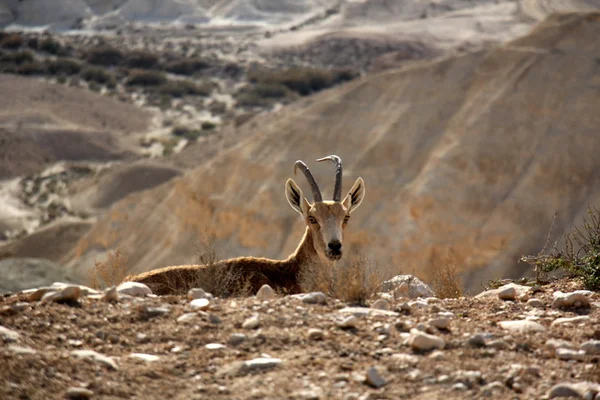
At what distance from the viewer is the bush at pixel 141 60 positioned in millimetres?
75750

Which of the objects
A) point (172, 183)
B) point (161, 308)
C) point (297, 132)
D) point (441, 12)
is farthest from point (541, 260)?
point (441, 12)

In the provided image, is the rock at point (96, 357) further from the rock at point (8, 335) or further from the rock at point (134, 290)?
the rock at point (134, 290)

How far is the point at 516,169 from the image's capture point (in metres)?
28.0

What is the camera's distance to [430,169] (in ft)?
93.1

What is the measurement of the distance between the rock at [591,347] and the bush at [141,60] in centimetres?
7218

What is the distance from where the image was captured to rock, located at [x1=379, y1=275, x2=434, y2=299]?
959 centimetres

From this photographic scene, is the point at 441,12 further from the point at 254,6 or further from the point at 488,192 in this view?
the point at 488,192

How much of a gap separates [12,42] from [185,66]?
15.1 m

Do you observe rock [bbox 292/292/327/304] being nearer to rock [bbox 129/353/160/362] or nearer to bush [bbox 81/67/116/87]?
rock [bbox 129/353/160/362]

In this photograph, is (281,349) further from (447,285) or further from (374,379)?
(447,285)

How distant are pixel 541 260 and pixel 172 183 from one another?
88.2 ft

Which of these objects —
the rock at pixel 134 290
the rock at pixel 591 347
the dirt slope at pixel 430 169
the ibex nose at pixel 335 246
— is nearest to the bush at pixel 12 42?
the dirt slope at pixel 430 169

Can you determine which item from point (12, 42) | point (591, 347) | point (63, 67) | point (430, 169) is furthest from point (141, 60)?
point (591, 347)

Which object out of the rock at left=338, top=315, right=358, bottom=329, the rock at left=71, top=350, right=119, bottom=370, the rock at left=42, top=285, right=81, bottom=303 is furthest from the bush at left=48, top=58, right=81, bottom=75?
the rock at left=71, top=350, right=119, bottom=370
